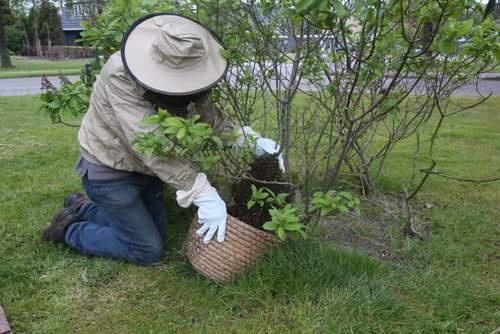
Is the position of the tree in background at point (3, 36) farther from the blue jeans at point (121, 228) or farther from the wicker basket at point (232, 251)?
the wicker basket at point (232, 251)

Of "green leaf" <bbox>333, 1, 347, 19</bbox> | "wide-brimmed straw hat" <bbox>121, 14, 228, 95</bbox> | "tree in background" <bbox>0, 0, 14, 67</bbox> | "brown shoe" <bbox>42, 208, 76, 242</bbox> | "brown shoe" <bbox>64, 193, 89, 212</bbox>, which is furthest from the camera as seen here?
"tree in background" <bbox>0, 0, 14, 67</bbox>

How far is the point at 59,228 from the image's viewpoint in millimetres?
3068

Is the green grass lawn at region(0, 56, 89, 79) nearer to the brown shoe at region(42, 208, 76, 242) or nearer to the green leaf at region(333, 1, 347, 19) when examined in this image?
the brown shoe at region(42, 208, 76, 242)

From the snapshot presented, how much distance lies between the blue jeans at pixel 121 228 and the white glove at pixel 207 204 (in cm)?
49

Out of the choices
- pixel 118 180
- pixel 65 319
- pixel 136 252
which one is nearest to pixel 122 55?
pixel 118 180

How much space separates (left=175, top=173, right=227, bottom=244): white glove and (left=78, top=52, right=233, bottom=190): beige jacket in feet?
0.13

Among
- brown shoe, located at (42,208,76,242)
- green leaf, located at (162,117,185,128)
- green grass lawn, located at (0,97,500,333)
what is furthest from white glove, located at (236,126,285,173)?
brown shoe, located at (42,208,76,242)

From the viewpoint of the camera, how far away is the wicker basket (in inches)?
101

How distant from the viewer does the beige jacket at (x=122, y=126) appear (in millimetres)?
2502

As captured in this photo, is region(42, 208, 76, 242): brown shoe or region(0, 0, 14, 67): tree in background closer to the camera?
region(42, 208, 76, 242): brown shoe

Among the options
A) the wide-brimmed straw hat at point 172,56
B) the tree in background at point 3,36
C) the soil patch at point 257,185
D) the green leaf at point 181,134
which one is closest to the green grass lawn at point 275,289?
the soil patch at point 257,185

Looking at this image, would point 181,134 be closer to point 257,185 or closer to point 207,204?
point 207,204

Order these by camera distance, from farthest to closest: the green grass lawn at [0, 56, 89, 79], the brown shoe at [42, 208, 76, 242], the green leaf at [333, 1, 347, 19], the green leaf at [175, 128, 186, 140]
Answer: the green grass lawn at [0, 56, 89, 79], the brown shoe at [42, 208, 76, 242], the green leaf at [175, 128, 186, 140], the green leaf at [333, 1, 347, 19]

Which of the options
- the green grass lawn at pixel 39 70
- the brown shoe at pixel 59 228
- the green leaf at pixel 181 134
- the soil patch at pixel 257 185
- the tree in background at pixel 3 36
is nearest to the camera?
the green leaf at pixel 181 134
